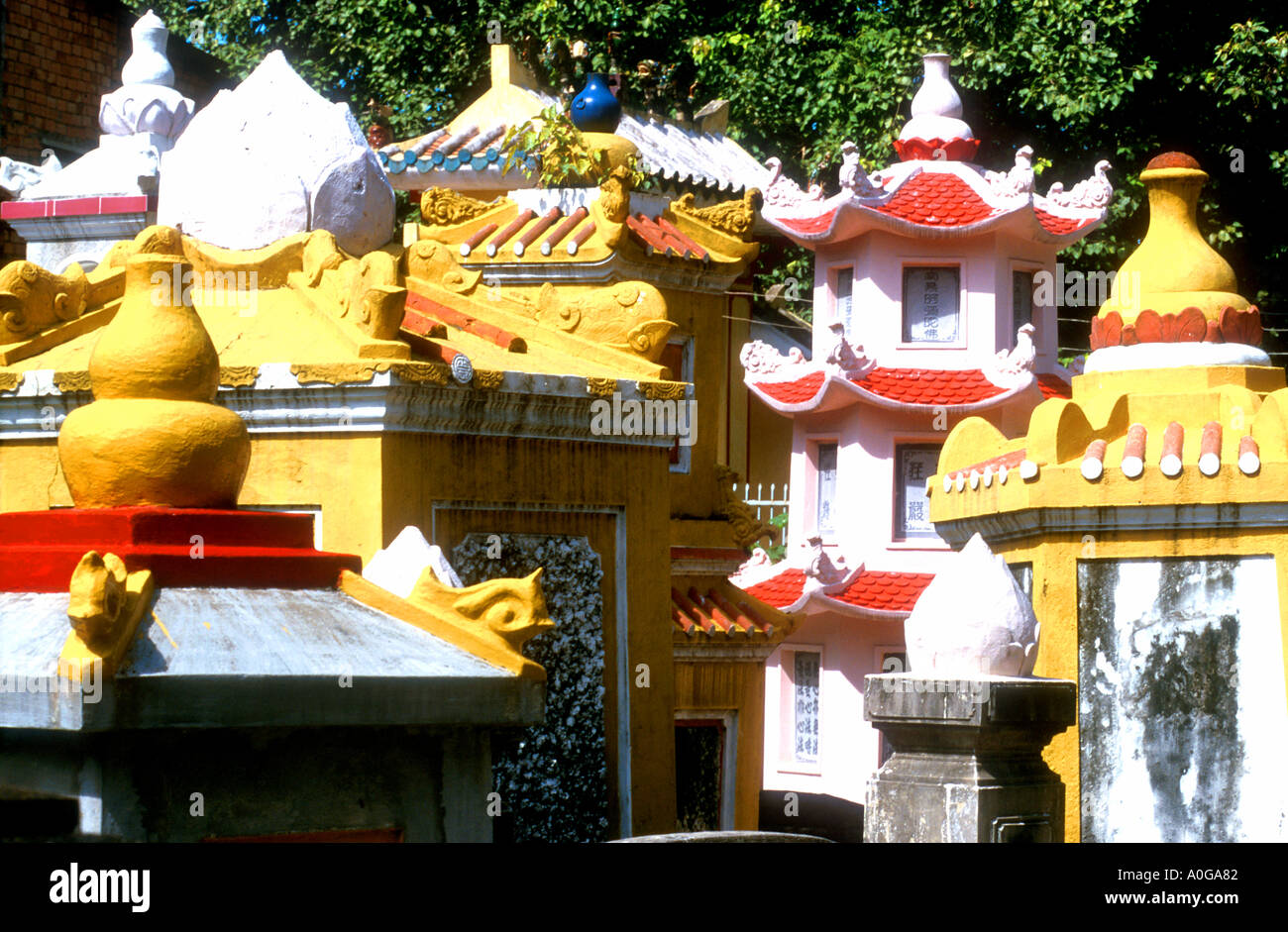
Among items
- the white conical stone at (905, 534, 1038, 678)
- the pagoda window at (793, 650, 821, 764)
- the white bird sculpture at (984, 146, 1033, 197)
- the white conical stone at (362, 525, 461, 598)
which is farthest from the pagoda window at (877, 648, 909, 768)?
the white conical stone at (362, 525, 461, 598)

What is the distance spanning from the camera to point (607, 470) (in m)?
9.78

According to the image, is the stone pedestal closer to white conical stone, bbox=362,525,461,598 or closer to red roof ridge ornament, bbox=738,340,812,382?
white conical stone, bbox=362,525,461,598

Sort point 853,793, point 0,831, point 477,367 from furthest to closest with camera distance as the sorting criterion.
Result: point 853,793 → point 477,367 → point 0,831

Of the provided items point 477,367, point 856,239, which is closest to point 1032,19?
point 856,239

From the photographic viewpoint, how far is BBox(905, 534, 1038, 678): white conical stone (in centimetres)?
731

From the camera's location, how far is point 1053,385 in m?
22.7

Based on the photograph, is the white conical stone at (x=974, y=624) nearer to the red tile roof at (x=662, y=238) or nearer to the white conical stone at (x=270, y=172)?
the white conical stone at (x=270, y=172)

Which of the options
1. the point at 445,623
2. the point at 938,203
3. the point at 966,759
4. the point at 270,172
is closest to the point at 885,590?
the point at 938,203

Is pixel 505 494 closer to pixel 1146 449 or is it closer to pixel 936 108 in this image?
pixel 1146 449

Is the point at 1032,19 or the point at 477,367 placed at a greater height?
the point at 1032,19

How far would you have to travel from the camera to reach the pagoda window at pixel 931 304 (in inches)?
896

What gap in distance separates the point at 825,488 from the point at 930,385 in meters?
2.15

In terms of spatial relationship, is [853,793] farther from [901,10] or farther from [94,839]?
[94,839]
